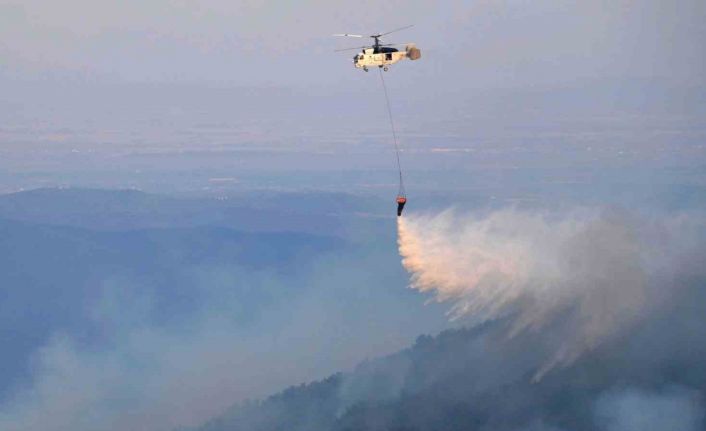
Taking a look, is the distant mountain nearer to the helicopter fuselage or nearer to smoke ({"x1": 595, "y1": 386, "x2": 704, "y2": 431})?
smoke ({"x1": 595, "y1": 386, "x2": 704, "y2": 431})

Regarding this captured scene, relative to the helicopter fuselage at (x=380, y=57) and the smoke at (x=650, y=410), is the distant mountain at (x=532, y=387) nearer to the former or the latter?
the smoke at (x=650, y=410)

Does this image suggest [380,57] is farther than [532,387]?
No

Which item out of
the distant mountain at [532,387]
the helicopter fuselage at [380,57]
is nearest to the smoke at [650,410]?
the distant mountain at [532,387]

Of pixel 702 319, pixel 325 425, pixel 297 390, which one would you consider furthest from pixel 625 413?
pixel 297 390

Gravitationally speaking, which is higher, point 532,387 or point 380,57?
point 380,57

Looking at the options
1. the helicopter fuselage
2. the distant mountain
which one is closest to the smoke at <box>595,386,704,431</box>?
the distant mountain

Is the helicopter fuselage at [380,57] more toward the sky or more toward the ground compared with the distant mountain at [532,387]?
more toward the sky

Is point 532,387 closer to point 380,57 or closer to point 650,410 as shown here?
point 650,410

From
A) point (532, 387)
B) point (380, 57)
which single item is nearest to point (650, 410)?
point (532, 387)
